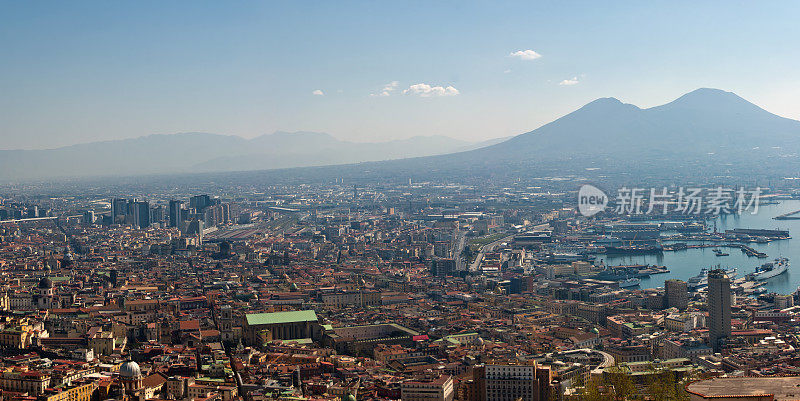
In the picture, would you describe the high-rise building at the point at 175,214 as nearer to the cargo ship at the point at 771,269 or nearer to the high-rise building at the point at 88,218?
the high-rise building at the point at 88,218

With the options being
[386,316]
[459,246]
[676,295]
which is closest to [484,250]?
[459,246]

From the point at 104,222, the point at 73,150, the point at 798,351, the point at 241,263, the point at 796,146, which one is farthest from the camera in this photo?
the point at 73,150

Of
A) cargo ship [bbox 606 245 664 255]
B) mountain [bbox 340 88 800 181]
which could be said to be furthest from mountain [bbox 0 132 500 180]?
cargo ship [bbox 606 245 664 255]

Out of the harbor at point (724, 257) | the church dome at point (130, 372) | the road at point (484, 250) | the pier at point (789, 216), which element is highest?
the church dome at point (130, 372)

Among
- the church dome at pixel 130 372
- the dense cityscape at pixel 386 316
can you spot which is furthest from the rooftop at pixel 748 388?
the church dome at pixel 130 372

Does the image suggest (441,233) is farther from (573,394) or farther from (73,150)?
(73,150)

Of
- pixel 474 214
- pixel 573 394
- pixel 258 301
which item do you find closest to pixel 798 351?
pixel 573 394

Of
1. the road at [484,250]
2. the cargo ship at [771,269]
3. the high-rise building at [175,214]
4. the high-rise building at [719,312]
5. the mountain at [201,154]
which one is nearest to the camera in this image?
the high-rise building at [719,312]
